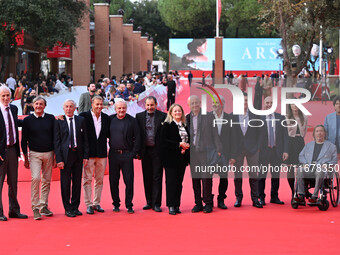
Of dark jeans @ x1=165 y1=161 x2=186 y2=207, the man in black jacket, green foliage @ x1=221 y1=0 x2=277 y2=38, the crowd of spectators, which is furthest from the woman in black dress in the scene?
green foliage @ x1=221 y1=0 x2=277 y2=38

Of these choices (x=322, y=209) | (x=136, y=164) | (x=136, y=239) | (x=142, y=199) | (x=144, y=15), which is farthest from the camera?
(x=144, y=15)

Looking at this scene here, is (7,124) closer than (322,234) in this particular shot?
No

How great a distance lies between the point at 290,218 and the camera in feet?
30.7

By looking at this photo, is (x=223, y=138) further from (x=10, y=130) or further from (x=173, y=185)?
(x=10, y=130)

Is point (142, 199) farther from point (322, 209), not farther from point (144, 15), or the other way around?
point (144, 15)

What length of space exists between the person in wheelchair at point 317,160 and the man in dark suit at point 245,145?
27.6 inches

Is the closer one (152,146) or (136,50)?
(152,146)

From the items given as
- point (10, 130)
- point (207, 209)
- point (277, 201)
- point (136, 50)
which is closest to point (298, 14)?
point (277, 201)

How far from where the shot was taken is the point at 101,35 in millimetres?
45219

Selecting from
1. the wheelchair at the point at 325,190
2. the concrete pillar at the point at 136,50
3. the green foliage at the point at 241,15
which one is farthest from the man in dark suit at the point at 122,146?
the green foliage at the point at 241,15

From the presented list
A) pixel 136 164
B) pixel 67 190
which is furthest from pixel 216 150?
pixel 136 164

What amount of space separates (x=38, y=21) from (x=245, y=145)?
2171 centimetres

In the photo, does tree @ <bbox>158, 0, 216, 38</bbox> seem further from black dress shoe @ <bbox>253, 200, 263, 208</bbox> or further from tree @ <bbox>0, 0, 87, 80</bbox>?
black dress shoe @ <bbox>253, 200, 263, 208</bbox>

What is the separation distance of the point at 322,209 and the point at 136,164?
21.3 feet
